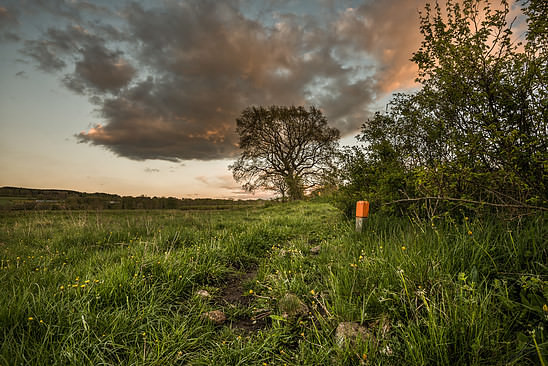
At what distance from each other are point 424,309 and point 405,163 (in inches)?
155

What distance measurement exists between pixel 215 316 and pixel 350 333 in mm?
1467

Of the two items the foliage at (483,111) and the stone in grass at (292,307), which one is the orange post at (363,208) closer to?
the foliage at (483,111)

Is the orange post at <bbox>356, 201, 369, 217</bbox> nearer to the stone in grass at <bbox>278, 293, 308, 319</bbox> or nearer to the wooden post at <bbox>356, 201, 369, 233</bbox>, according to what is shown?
the wooden post at <bbox>356, 201, 369, 233</bbox>

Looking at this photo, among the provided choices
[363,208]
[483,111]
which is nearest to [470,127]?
[483,111]

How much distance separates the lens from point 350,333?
2010 millimetres

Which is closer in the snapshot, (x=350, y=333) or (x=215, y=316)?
(x=350, y=333)

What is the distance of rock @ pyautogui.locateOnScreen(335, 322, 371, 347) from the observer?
192cm

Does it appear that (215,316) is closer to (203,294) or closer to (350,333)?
(203,294)

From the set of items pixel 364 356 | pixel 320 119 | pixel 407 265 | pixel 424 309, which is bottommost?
pixel 364 356

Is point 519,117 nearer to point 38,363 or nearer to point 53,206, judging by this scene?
point 38,363

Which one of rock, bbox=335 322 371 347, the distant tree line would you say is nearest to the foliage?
the distant tree line

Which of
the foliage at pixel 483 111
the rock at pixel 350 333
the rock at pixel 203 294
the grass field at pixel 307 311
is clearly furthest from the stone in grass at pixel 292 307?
the foliage at pixel 483 111

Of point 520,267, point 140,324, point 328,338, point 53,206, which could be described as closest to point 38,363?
point 140,324

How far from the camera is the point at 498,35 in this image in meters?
3.56
